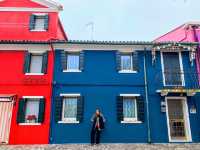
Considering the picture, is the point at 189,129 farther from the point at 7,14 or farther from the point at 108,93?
the point at 7,14

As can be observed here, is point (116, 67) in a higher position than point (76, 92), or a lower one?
higher

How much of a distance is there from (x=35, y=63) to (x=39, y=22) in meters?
3.65

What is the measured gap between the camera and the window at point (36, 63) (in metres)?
17.8

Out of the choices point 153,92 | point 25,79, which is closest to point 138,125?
point 153,92

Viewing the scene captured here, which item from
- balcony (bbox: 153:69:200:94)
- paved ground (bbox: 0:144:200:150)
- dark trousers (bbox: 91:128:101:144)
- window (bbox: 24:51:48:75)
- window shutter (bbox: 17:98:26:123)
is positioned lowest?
paved ground (bbox: 0:144:200:150)

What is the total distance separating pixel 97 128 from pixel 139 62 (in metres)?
5.42

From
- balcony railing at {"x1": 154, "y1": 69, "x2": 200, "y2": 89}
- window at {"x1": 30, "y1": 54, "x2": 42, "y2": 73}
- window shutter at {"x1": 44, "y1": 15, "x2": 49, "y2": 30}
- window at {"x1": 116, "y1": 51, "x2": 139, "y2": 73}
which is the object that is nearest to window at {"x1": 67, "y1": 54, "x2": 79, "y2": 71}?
window at {"x1": 30, "y1": 54, "x2": 42, "y2": 73}

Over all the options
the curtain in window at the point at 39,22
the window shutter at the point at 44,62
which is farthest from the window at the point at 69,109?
the curtain in window at the point at 39,22

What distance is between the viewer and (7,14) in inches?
787

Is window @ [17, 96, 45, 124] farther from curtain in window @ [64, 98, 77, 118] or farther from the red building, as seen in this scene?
curtain in window @ [64, 98, 77, 118]

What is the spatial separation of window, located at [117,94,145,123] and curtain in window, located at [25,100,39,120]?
205 inches

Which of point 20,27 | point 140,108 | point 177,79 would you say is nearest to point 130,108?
point 140,108

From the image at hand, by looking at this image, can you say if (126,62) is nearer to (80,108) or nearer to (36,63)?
(80,108)

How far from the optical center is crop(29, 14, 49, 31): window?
1943 centimetres
